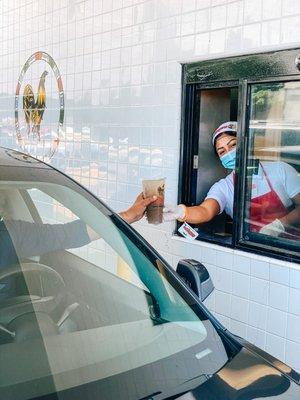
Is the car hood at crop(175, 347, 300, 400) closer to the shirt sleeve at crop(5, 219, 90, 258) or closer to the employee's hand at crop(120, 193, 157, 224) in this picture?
the shirt sleeve at crop(5, 219, 90, 258)

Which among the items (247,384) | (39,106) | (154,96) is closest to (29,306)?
(247,384)

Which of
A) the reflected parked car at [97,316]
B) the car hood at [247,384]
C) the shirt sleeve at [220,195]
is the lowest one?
the car hood at [247,384]

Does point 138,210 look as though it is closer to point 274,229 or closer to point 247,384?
point 274,229

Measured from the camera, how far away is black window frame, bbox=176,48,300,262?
12.8ft

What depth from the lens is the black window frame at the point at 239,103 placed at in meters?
3.90

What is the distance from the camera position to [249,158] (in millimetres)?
4258

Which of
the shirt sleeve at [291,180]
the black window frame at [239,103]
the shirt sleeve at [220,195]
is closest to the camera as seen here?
the black window frame at [239,103]

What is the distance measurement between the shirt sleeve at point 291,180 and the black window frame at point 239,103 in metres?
0.31

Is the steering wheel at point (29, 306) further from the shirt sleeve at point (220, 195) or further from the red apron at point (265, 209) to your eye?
the shirt sleeve at point (220, 195)

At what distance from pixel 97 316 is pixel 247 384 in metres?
0.69

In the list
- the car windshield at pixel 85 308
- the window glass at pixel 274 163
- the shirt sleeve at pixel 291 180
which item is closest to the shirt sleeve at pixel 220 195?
the window glass at pixel 274 163

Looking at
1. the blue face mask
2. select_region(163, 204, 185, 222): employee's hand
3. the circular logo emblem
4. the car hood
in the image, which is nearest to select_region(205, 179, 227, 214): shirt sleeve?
the blue face mask

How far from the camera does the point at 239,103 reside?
4219mm

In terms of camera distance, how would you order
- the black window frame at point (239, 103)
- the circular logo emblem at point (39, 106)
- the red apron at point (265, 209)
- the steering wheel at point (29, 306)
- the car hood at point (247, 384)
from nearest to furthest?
the car hood at point (247, 384) < the steering wheel at point (29, 306) < the black window frame at point (239, 103) < the red apron at point (265, 209) < the circular logo emblem at point (39, 106)
